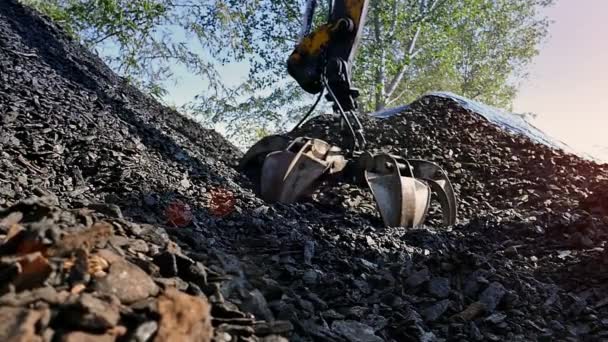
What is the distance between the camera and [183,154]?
10.6 ft

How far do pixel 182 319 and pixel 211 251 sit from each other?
69 centimetres

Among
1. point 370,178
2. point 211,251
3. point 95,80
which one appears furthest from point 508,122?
point 211,251

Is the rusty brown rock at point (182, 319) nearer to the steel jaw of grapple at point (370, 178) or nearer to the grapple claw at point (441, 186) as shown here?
the steel jaw of grapple at point (370, 178)

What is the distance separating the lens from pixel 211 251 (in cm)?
172

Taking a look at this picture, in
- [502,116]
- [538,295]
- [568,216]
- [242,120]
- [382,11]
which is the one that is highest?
[382,11]

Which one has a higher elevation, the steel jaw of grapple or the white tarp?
the white tarp

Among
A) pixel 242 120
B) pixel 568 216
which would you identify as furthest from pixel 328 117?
pixel 242 120

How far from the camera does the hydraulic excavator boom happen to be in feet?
9.65

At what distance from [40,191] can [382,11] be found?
1046 cm

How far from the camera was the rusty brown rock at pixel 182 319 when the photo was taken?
0.98m

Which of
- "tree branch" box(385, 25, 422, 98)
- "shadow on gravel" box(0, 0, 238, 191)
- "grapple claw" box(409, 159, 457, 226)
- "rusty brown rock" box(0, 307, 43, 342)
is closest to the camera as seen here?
"rusty brown rock" box(0, 307, 43, 342)

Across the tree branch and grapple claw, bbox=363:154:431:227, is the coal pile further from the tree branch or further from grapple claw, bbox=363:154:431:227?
the tree branch

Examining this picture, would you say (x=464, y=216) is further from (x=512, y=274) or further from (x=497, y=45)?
(x=497, y=45)

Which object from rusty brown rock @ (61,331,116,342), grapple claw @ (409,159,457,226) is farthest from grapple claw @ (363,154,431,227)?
rusty brown rock @ (61,331,116,342)
